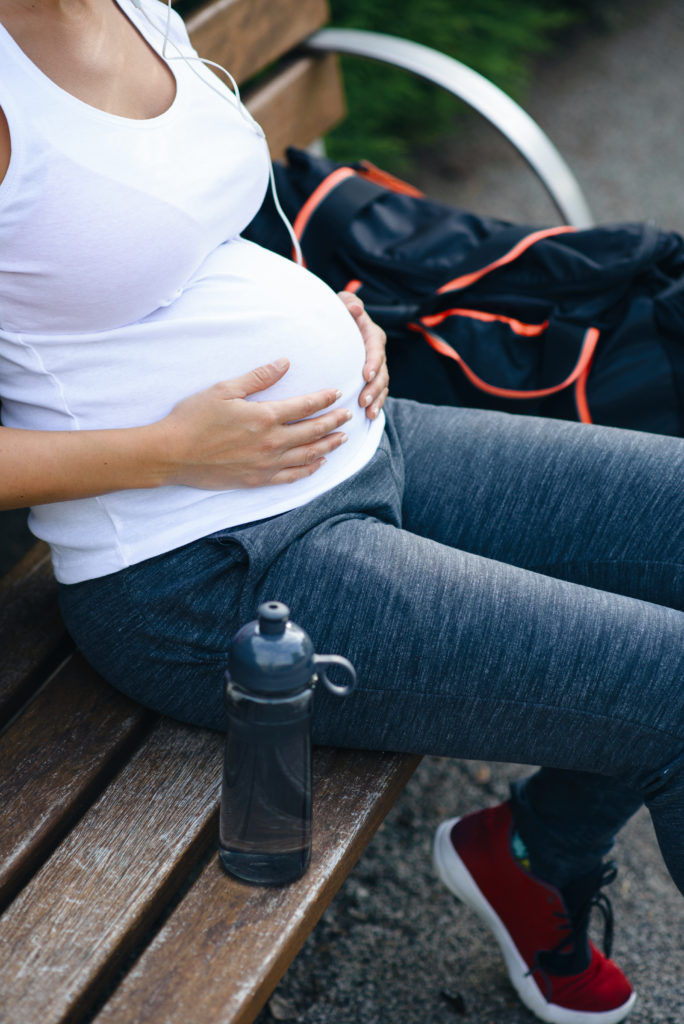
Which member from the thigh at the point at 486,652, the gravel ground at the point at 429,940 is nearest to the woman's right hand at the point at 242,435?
the thigh at the point at 486,652

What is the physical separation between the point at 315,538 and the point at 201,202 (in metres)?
0.49

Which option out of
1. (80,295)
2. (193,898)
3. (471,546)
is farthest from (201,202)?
(193,898)

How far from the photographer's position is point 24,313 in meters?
1.35

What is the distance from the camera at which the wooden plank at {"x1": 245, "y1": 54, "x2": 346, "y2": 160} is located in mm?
2639

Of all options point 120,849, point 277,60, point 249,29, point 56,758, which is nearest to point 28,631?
point 56,758

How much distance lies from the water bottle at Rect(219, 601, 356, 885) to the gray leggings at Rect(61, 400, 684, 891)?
0.12 meters

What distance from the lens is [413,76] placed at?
3.86 metres

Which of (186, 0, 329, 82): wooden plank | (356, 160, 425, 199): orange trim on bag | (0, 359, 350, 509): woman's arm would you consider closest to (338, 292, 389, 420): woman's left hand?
(0, 359, 350, 509): woman's arm

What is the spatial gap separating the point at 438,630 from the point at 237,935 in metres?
0.44

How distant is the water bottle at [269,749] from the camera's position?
45.3 inches

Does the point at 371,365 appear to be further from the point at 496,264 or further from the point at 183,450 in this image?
the point at 496,264

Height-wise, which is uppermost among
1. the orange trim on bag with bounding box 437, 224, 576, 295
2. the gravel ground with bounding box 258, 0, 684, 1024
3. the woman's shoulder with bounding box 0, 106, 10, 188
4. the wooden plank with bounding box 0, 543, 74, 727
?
the woman's shoulder with bounding box 0, 106, 10, 188

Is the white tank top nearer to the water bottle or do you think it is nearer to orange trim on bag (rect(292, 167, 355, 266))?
the water bottle

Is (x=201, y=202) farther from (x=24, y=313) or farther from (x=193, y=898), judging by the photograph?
(x=193, y=898)
